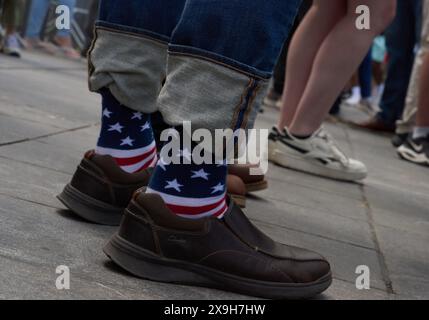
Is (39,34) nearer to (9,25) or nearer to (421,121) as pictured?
(9,25)

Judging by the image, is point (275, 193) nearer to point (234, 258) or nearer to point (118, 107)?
point (118, 107)

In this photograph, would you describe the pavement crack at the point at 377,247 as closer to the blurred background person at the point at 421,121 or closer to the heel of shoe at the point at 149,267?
the heel of shoe at the point at 149,267

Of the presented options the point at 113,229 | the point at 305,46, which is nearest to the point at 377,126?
the point at 305,46

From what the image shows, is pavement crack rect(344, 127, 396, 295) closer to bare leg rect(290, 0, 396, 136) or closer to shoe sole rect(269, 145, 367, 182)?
shoe sole rect(269, 145, 367, 182)

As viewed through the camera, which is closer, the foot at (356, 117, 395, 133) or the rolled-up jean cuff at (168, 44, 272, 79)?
the rolled-up jean cuff at (168, 44, 272, 79)

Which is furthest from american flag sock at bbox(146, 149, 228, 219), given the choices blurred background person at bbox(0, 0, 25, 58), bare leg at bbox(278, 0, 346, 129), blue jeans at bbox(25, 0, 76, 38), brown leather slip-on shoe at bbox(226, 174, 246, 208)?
blue jeans at bbox(25, 0, 76, 38)

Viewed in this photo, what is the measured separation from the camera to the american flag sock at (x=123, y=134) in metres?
1.87

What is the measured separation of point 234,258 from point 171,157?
228 millimetres

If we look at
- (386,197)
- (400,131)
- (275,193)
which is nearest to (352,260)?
(275,193)

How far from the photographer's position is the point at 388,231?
246 centimetres

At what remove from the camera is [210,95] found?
58.0 inches

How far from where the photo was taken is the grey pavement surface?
145 cm

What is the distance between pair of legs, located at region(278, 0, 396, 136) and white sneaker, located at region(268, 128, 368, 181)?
5cm

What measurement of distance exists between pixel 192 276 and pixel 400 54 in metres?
4.93
